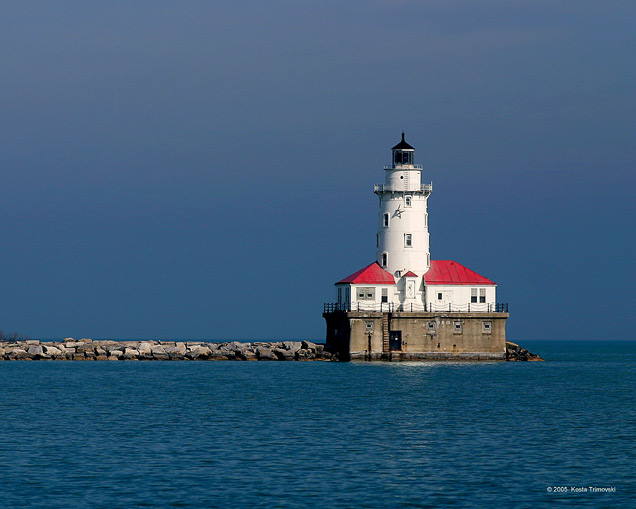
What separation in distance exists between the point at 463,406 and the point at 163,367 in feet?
132

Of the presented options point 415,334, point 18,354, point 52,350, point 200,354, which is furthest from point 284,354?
point 18,354

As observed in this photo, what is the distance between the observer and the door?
256 ft

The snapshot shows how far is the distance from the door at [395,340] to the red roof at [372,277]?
3714 millimetres

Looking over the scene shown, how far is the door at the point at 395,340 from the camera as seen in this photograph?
7794 centimetres

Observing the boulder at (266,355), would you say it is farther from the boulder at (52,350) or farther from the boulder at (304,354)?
the boulder at (52,350)

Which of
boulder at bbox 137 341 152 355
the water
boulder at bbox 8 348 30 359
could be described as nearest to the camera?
the water

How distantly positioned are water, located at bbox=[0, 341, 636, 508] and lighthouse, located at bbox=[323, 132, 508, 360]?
45.9ft

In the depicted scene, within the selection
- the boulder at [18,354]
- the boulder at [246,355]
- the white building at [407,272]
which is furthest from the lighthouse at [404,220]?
the boulder at [18,354]

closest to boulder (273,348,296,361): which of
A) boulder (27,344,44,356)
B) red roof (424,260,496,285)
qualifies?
red roof (424,260,496,285)

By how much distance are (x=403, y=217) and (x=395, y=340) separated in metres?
9.04

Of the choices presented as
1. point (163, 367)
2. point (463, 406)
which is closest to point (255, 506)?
point (463, 406)

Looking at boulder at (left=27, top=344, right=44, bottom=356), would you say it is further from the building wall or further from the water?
the building wall

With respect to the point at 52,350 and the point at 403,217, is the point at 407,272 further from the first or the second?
the point at 52,350

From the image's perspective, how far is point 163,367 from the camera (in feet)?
277
